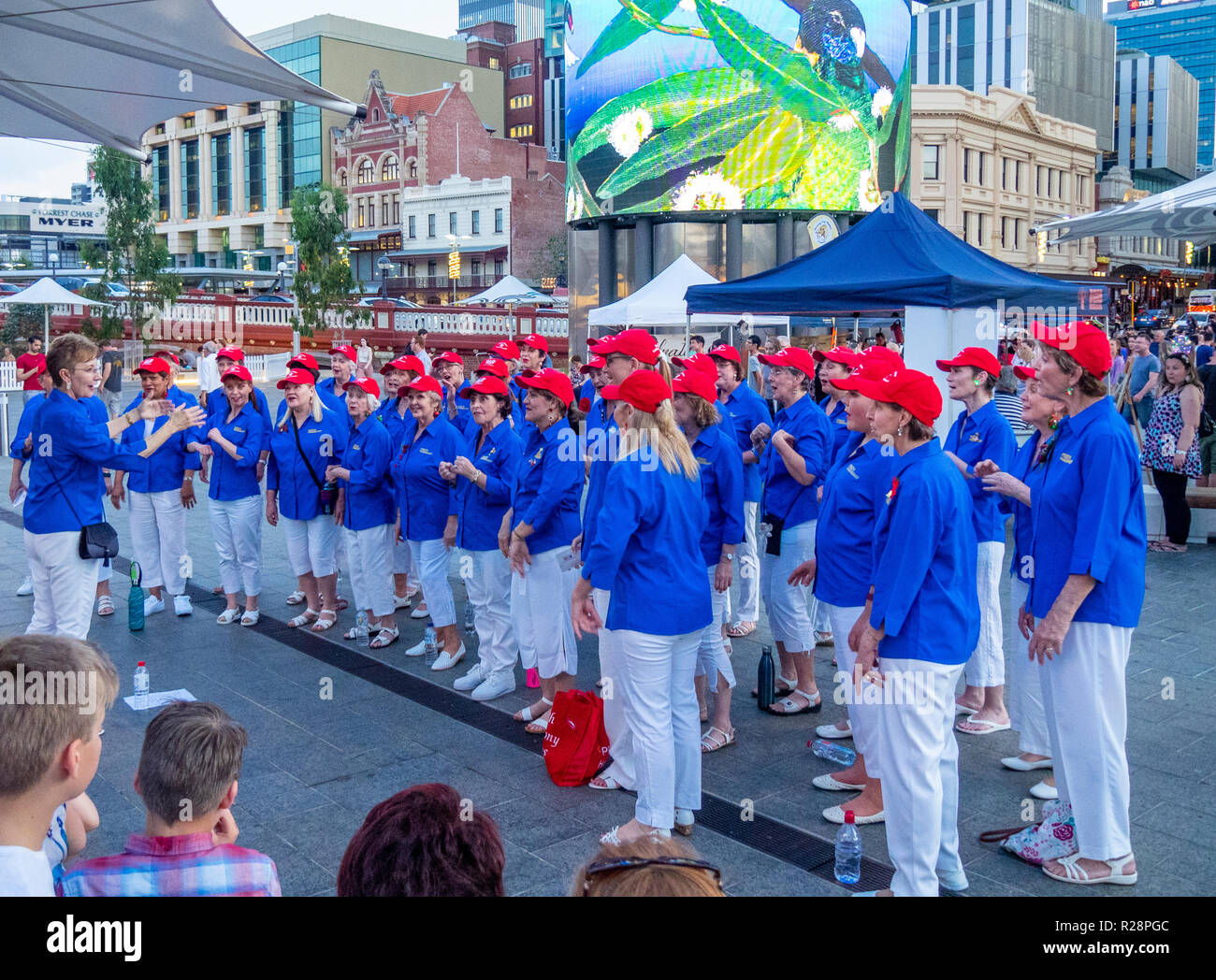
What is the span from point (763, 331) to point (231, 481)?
2696cm

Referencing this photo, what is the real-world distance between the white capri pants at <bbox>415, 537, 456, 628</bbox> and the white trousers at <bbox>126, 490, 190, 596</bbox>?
8.29 feet

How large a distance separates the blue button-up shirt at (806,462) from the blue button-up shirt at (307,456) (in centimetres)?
356

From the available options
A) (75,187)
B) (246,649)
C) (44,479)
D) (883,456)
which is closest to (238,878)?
(883,456)

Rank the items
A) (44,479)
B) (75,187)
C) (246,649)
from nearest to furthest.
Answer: (44,479), (246,649), (75,187)

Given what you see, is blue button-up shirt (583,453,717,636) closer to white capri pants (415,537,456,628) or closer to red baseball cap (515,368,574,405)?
red baseball cap (515,368,574,405)

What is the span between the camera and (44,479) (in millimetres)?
6477

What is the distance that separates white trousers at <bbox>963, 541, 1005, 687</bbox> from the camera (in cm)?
643

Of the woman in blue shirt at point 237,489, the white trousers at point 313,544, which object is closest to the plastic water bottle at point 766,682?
the white trousers at point 313,544

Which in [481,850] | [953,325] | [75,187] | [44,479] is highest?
[75,187]

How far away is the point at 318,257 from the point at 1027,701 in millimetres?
36997

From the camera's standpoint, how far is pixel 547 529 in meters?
6.48

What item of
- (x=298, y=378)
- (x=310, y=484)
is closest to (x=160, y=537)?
(x=310, y=484)

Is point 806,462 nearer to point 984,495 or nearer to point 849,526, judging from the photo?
point 984,495
